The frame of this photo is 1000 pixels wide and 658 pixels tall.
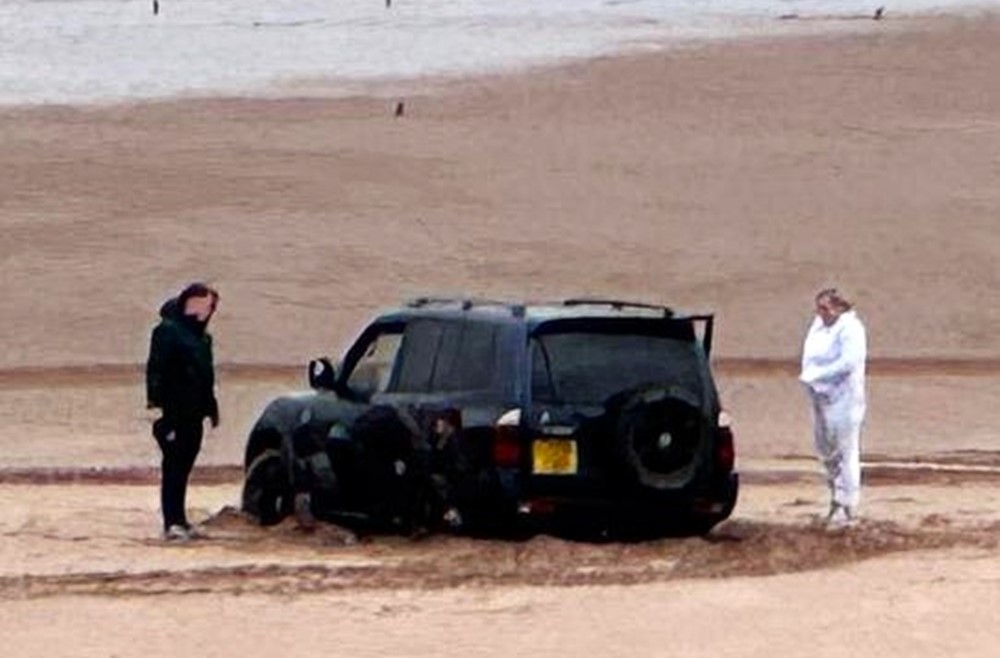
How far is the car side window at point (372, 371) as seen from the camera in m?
18.4

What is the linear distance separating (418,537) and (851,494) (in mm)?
2916

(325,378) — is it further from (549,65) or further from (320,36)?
(320,36)

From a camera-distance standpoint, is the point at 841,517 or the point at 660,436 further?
the point at 841,517

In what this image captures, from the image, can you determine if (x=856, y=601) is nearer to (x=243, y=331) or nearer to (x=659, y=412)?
(x=659, y=412)

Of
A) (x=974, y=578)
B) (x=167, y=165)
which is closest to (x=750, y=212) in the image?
(x=167, y=165)

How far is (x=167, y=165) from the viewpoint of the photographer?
148 feet

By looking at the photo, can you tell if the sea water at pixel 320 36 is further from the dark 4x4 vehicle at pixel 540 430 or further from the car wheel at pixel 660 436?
the car wheel at pixel 660 436

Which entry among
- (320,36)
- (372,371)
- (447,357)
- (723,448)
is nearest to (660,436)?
(723,448)

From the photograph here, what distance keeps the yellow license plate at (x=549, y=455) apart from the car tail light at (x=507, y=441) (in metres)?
0.10

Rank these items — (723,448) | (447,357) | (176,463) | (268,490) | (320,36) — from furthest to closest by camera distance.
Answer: (320,36)
(268,490)
(176,463)
(447,357)
(723,448)

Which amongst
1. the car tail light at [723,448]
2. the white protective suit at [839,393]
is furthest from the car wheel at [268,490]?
the white protective suit at [839,393]

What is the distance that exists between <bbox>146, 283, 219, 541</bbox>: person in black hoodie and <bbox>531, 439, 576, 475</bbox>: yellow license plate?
7.39 ft

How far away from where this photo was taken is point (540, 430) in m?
17.1

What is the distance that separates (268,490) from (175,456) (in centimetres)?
104
